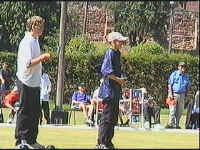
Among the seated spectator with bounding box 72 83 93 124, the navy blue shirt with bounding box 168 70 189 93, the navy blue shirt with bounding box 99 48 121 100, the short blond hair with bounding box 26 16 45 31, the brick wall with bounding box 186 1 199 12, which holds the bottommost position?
the seated spectator with bounding box 72 83 93 124

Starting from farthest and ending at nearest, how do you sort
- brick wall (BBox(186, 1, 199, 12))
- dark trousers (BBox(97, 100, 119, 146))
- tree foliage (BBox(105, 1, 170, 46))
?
1. brick wall (BBox(186, 1, 199, 12))
2. tree foliage (BBox(105, 1, 170, 46))
3. dark trousers (BBox(97, 100, 119, 146))

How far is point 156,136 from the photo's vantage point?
13.7 meters

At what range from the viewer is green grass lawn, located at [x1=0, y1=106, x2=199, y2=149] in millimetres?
11156

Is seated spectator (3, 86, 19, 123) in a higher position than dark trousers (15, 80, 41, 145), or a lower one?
lower

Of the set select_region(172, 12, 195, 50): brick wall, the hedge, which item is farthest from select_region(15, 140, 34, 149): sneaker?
select_region(172, 12, 195, 50): brick wall

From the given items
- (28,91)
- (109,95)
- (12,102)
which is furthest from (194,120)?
(28,91)

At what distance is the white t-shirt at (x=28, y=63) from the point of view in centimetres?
959

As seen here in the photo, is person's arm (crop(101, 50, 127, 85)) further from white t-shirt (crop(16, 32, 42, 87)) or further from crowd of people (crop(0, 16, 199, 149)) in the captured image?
white t-shirt (crop(16, 32, 42, 87))

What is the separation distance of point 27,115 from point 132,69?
2017cm

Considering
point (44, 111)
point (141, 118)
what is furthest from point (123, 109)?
Result: point (44, 111)

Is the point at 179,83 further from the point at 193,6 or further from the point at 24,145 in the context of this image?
the point at 193,6

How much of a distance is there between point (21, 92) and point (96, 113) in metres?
7.96

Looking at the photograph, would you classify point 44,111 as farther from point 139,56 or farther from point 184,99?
point 139,56

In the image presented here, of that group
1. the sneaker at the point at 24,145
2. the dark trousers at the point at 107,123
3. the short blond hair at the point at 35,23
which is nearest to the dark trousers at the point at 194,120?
the dark trousers at the point at 107,123
